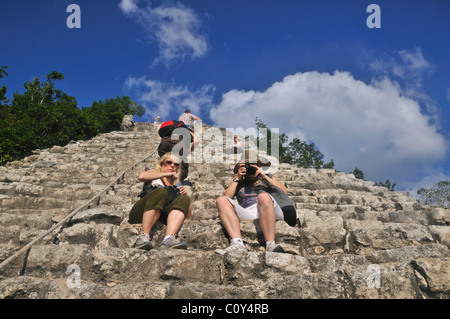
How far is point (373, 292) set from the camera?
192 cm

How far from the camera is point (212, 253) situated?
8.04 ft

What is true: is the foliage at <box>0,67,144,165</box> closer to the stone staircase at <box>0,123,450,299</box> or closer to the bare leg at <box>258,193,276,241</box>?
the stone staircase at <box>0,123,450,299</box>

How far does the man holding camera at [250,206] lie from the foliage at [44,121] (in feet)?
30.8

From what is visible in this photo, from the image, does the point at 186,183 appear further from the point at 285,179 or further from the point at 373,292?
the point at 373,292

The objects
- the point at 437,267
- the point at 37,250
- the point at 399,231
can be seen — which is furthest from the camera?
the point at 399,231

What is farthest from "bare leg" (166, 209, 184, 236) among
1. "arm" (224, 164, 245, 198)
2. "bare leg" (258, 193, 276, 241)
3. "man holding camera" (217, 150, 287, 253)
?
"bare leg" (258, 193, 276, 241)

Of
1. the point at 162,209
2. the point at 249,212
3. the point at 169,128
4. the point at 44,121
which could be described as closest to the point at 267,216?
the point at 249,212

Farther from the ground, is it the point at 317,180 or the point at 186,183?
the point at 317,180

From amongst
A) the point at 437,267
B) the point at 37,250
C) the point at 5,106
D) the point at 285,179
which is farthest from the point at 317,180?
the point at 5,106

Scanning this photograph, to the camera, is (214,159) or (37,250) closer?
(37,250)

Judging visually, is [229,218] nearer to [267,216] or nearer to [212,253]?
[267,216]

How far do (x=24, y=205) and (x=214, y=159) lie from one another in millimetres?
5071

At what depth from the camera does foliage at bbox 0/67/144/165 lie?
9.70 m

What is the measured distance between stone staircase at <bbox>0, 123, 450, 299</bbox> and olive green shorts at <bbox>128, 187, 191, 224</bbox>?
0.16 m
